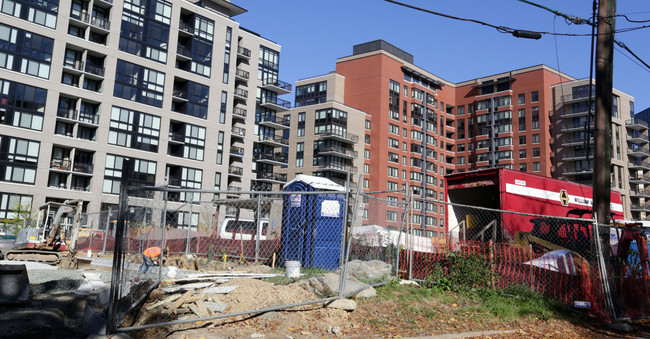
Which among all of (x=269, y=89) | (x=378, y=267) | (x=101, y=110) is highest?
(x=269, y=89)

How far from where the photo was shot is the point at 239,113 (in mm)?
67562

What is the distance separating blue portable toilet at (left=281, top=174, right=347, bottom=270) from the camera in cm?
1455

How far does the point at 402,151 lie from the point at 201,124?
4001 centimetres

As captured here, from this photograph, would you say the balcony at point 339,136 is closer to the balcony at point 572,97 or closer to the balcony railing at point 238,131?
the balcony railing at point 238,131

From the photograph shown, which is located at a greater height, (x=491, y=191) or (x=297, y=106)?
(x=297, y=106)

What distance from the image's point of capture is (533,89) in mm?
92562

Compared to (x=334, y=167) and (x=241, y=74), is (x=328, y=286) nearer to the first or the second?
(x=241, y=74)

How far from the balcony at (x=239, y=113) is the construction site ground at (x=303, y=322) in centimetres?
5685

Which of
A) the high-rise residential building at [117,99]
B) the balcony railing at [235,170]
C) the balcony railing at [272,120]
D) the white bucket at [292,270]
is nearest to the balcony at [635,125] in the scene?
the balcony railing at [272,120]

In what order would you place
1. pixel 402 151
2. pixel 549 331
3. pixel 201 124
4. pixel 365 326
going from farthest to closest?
pixel 402 151 → pixel 201 124 → pixel 549 331 → pixel 365 326

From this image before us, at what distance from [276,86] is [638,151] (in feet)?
222

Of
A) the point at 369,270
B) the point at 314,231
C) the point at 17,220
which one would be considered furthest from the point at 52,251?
the point at 17,220

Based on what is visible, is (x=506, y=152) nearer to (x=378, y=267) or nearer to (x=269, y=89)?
(x=269, y=89)

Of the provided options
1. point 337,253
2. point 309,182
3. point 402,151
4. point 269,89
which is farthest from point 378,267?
point 402,151
